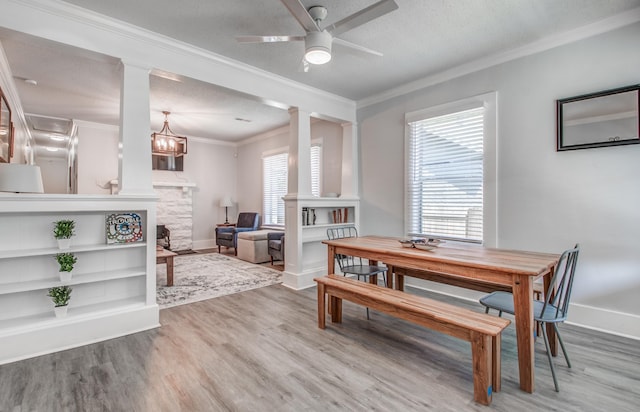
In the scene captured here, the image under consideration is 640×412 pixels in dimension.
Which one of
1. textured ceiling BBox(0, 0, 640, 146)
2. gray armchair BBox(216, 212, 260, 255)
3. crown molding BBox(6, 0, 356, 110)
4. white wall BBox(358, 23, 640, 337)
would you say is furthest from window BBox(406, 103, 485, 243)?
gray armchair BBox(216, 212, 260, 255)

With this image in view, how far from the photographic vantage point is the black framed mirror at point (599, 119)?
268cm

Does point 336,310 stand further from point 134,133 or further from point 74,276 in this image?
point 134,133

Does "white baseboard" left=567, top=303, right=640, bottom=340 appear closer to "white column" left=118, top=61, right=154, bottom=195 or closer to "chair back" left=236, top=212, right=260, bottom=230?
"white column" left=118, top=61, right=154, bottom=195

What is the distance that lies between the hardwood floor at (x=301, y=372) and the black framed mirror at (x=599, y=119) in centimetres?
177

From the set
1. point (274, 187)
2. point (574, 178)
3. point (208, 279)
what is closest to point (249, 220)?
point (274, 187)

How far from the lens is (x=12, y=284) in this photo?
2.41 meters

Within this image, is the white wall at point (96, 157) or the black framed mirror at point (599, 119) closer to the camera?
the black framed mirror at point (599, 119)

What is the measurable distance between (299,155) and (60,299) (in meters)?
3.02

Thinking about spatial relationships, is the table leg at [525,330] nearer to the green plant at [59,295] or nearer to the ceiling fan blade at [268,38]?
the ceiling fan blade at [268,38]

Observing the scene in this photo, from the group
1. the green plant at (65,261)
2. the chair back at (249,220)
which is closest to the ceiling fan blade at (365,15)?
the green plant at (65,261)

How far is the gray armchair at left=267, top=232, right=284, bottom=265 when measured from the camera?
221 inches

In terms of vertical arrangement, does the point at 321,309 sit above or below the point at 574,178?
below

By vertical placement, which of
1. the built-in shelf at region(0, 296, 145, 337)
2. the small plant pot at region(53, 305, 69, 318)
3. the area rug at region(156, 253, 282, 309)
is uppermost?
the small plant pot at region(53, 305, 69, 318)

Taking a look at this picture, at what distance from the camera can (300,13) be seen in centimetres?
216
